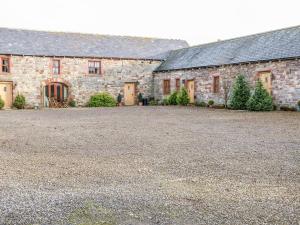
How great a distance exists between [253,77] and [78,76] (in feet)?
46.2

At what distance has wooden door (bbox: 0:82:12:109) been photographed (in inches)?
1211

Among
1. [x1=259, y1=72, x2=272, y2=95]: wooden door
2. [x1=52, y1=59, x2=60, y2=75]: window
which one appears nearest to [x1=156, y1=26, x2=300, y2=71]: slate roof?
[x1=259, y1=72, x2=272, y2=95]: wooden door

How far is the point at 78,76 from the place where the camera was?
33.2 meters

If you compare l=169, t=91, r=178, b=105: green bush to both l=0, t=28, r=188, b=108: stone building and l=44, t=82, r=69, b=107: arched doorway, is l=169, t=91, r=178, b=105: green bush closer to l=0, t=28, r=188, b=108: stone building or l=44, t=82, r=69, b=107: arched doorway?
l=0, t=28, r=188, b=108: stone building

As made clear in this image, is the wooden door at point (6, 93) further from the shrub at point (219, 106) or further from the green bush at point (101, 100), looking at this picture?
the shrub at point (219, 106)

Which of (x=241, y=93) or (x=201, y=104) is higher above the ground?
(x=241, y=93)

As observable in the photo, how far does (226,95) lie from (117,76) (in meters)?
10.4

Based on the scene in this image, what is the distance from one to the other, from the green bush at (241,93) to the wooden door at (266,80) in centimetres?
100

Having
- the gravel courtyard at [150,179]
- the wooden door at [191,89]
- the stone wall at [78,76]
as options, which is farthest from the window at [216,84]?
the gravel courtyard at [150,179]

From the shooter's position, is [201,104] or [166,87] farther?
[166,87]

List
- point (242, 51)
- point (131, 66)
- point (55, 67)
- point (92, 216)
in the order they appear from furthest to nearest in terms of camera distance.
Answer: point (131, 66)
point (55, 67)
point (242, 51)
point (92, 216)

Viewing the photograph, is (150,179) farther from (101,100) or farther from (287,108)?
(101,100)

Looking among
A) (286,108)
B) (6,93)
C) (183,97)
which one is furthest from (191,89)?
(6,93)

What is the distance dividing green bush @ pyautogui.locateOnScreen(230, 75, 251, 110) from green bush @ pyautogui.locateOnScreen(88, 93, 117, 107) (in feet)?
37.1
